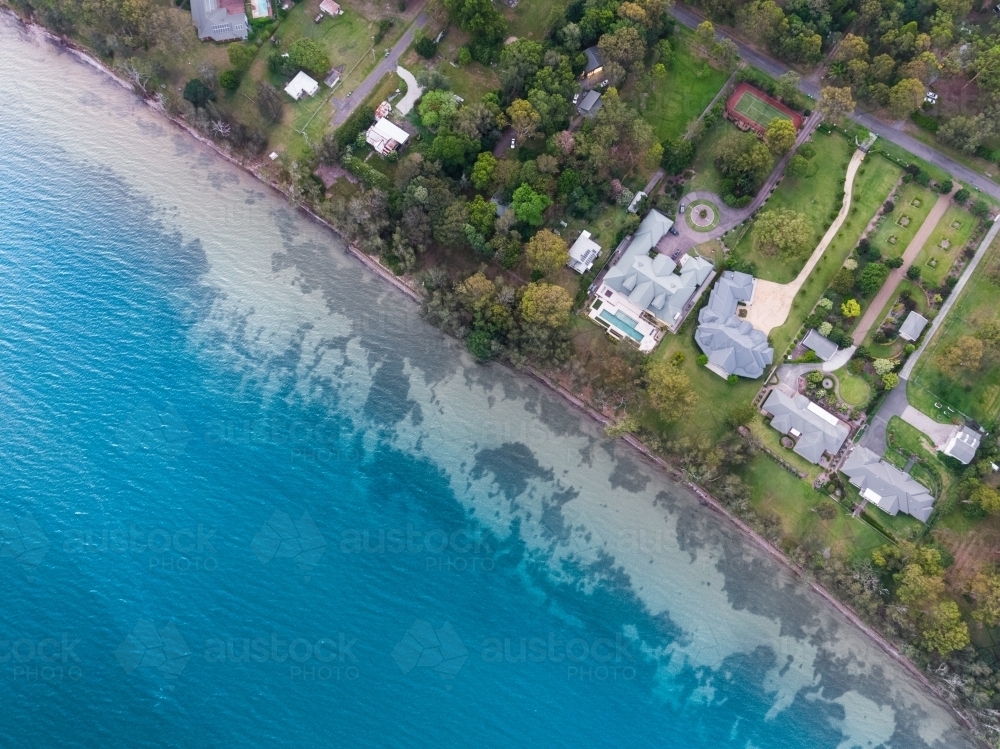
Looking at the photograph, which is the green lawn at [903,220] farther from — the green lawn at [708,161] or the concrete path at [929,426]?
the green lawn at [708,161]

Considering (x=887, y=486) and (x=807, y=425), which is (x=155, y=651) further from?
(x=887, y=486)

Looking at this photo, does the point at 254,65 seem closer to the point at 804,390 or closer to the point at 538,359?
the point at 538,359

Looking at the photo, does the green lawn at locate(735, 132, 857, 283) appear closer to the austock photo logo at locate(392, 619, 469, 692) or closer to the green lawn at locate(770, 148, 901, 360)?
the green lawn at locate(770, 148, 901, 360)

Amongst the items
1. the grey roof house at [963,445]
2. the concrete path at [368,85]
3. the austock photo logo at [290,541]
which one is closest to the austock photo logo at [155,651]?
the austock photo logo at [290,541]

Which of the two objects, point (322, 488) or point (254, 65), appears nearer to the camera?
point (322, 488)

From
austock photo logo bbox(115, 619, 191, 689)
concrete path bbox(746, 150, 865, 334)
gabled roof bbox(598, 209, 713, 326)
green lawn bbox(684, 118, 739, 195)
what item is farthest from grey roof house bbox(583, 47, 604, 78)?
austock photo logo bbox(115, 619, 191, 689)

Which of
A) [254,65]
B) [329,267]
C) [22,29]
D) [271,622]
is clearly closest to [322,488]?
[271,622]
